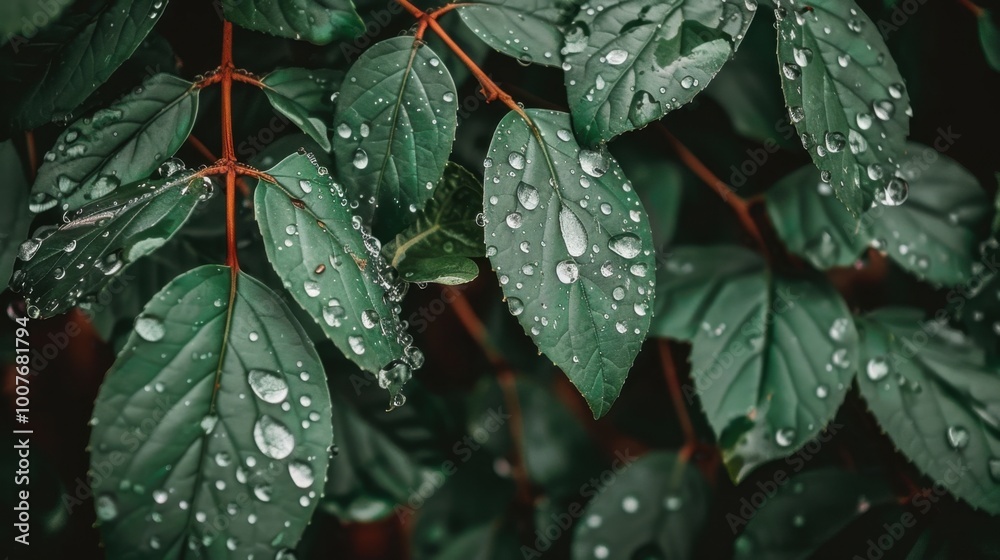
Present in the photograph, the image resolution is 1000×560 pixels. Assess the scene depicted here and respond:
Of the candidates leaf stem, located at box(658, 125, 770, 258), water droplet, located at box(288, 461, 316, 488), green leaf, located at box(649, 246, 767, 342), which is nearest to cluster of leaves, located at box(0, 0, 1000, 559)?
water droplet, located at box(288, 461, 316, 488)

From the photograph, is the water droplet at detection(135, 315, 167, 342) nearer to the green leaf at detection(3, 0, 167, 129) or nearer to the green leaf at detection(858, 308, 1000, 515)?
the green leaf at detection(3, 0, 167, 129)

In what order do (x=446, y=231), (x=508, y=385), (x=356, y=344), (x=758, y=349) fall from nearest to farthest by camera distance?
(x=356, y=344) < (x=446, y=231) < (x=758, y=349) < (x=508, y=385)

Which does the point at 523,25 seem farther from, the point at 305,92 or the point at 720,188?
the point at 720,188

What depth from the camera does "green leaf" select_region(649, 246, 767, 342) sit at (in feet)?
2.11

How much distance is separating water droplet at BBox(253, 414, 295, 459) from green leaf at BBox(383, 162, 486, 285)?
0.44 ft

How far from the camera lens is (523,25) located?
0.47 m

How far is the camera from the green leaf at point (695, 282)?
64 centimetres

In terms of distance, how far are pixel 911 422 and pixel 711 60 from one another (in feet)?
1.45

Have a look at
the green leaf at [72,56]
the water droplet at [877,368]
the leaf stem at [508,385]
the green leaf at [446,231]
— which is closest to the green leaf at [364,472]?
the leaf stem at [508,385]

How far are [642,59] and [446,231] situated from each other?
0.19 meters

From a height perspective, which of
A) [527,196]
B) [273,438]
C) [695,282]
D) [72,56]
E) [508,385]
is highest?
[72,56]

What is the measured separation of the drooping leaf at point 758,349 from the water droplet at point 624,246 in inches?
8.9

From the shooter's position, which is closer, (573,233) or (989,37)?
(573,233)

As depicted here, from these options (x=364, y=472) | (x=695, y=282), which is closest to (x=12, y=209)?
(x=364, y=472)
